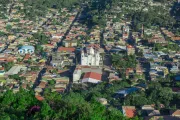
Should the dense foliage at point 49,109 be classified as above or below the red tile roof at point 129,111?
above

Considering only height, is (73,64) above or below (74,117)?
below

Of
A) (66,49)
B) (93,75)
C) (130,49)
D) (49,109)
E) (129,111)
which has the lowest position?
(66,49)

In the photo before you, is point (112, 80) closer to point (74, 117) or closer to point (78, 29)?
point (74, 117)

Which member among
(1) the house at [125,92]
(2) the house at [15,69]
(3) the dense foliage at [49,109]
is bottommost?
(2) the house at [15,69]

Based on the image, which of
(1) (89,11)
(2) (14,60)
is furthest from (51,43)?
(1) (89,11)

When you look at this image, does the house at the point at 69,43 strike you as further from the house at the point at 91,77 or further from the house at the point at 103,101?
the house at the point at 103,101

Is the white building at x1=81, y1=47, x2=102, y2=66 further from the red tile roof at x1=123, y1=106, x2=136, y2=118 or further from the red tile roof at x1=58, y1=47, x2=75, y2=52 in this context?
the red tile roof at x1=123, y1=106, x2=136, y2=118

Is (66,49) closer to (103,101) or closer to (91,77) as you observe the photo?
(91,77)

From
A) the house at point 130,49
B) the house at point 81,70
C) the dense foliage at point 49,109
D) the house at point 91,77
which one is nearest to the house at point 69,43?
the house at point 130,49

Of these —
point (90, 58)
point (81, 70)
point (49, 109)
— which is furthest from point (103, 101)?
point (49, 109)
